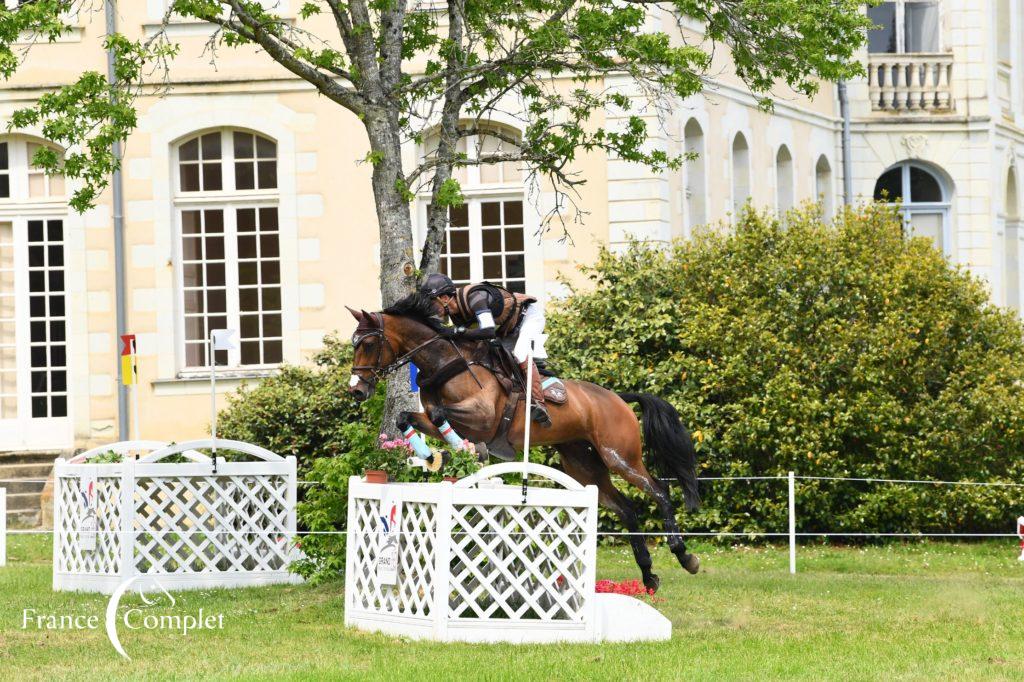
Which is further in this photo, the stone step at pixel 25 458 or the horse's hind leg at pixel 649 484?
the stone step at pixel 25 458

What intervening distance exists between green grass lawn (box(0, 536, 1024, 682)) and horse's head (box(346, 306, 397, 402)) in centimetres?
162

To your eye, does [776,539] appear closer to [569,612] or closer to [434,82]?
A: [434,82]

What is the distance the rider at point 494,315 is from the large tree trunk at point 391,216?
1572 mm

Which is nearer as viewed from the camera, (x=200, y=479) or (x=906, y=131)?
(x=200, y=479)

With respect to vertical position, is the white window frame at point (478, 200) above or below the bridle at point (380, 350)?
above

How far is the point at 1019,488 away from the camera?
1691 centimetres

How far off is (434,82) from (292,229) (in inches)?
276

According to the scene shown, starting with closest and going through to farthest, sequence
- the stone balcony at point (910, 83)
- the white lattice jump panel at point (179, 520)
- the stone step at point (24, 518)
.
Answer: the white lattice jump panel at point (179, 520) → the stone step at point (24, 518) → the stone balcony at point (910, 83)

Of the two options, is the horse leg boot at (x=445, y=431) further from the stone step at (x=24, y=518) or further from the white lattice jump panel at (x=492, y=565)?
the stone step at (x=24, y=518)

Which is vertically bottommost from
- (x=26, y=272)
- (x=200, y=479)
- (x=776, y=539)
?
(x=776, y=539)

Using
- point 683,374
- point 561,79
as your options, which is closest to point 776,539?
point 683,374

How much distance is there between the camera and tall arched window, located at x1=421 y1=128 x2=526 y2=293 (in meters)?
20.6

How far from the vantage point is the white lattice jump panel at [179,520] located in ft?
44.5

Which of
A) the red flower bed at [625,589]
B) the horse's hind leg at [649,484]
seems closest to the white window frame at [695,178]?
the horse's hind leg at [649,484]
